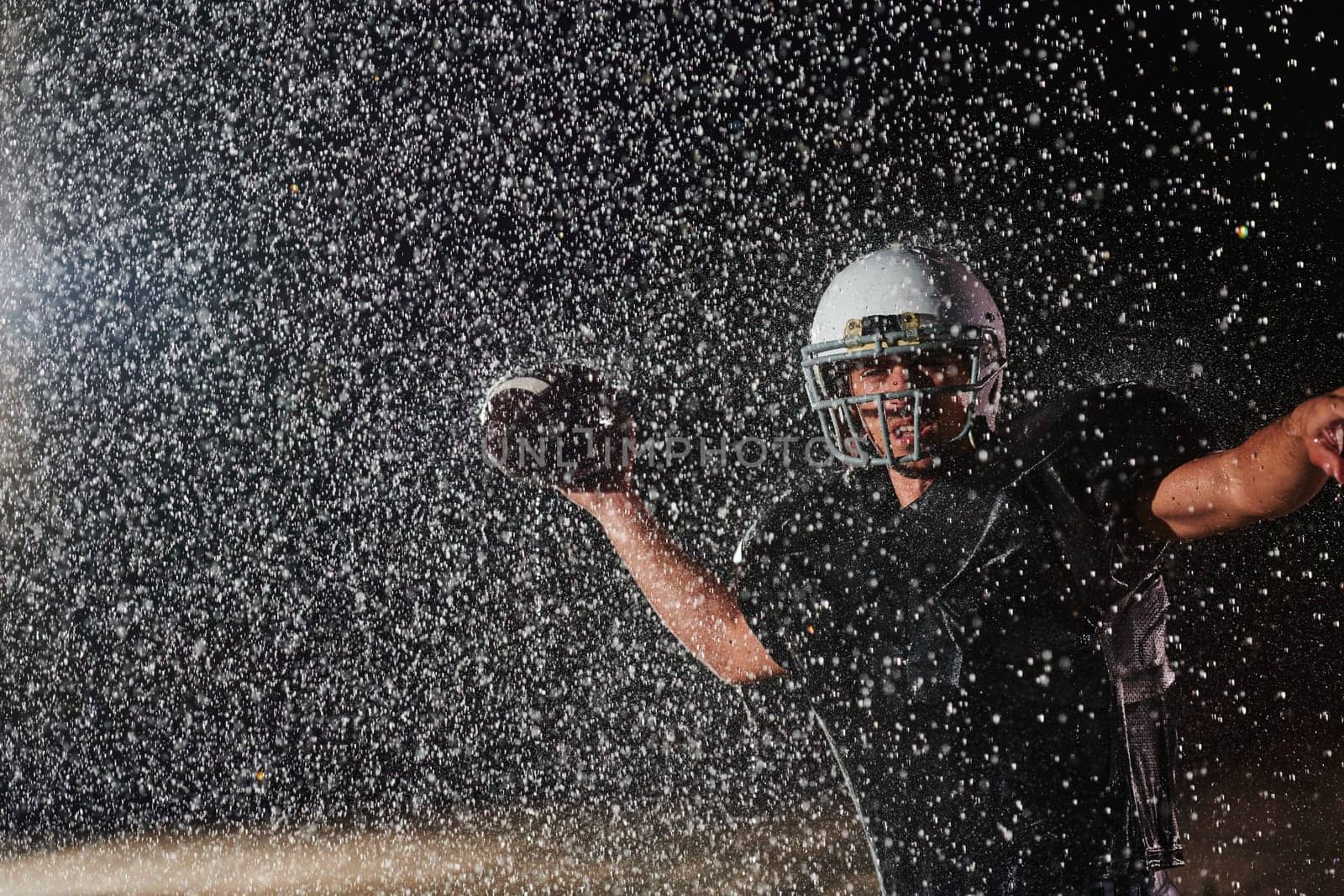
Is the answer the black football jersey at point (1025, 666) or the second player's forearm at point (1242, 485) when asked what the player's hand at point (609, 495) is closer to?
the black football jersey at point (1025, 666)

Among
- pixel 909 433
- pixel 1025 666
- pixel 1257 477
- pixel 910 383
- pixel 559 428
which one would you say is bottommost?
pixel 1025 666

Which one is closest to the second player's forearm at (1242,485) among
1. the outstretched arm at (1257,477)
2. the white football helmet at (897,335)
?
the outstretched arm at (1257,477)

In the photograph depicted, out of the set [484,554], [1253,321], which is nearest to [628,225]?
[484,554]

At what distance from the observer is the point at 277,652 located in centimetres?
586

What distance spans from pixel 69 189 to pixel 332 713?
3.34 meters

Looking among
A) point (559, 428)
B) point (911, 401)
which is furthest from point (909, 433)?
point (559, 428)

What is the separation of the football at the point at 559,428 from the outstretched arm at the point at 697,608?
0.63ft

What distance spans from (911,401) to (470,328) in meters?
3.96

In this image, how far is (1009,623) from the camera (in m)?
1.66

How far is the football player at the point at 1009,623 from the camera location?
1.61m

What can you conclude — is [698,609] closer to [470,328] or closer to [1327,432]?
[1327,432]

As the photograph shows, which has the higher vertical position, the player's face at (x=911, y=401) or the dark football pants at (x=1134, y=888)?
the player's face at (x=911, y=401)

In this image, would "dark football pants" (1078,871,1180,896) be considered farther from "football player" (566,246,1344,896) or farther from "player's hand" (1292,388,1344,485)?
"player's hand" (1292,388,1344,485)

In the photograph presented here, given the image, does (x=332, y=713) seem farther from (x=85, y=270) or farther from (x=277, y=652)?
(x=85, y=270)
